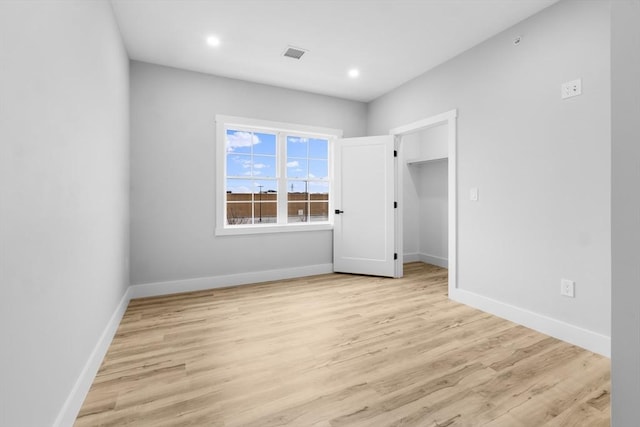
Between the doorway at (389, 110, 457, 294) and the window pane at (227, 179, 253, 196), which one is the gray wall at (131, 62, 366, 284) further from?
the doorway at (389, 110, 457, 294)

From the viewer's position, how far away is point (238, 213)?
13.7 feet

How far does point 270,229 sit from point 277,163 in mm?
989

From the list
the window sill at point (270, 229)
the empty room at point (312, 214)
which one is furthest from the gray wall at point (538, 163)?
the window sill at point (270, 229)

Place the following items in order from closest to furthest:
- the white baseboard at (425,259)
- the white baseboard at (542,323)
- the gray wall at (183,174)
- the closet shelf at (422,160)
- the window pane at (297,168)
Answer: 1. the white baseboard at (542,323)
2. the gray wall at (183,174)
3. the window pane at (297,168)
4. the closet shelf at (422,160)
5. the white baseboard at (425,259)

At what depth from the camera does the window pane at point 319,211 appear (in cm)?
473

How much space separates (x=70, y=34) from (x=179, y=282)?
2.83m

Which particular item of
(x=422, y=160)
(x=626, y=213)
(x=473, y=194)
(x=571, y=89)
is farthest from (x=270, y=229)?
(x=626, y=213)

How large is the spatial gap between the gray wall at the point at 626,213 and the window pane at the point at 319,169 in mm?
3995

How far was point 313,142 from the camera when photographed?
4.70 m

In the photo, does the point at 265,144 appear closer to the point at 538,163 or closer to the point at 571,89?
the point at 538,163

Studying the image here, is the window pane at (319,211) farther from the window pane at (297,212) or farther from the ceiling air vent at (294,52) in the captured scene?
the ceiling air vent at (294,52)

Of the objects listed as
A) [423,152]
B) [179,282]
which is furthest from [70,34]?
[423,152]

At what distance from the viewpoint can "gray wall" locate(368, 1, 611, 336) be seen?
225cm

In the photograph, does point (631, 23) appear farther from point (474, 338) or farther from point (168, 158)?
point (168, 158)
